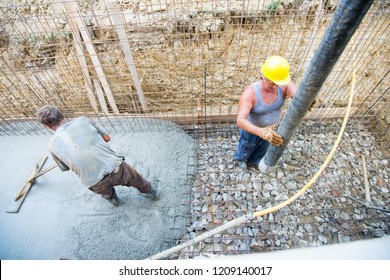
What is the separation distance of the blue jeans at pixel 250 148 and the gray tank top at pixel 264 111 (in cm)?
22

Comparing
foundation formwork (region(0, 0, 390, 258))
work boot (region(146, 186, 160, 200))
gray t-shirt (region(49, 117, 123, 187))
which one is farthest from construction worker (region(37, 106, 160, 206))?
foundation formwork (region(0, 0, 390, 258))

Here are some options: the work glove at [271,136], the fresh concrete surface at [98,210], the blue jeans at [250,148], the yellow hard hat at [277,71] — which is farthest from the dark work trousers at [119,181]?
the yellow hard hat at [277,71]

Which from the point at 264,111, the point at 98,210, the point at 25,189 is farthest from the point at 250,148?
the point at 25,189

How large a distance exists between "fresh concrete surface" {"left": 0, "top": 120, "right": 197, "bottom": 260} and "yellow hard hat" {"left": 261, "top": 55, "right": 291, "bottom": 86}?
1808mm

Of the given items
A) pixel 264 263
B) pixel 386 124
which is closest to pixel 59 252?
pixel 264 263

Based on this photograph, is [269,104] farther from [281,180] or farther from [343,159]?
[343,159]

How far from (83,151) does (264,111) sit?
202 cm

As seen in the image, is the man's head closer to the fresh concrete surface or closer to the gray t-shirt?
the gray t-shirt

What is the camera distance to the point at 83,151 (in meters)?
2.47

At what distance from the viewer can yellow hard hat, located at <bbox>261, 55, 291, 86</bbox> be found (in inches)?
96.7

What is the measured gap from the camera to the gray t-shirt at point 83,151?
244 centimetres

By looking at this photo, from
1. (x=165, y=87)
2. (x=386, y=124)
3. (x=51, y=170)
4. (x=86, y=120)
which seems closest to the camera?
(x=86, y=120)

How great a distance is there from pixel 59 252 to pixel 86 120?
5.70 ft

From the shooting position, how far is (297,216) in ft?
10.6
